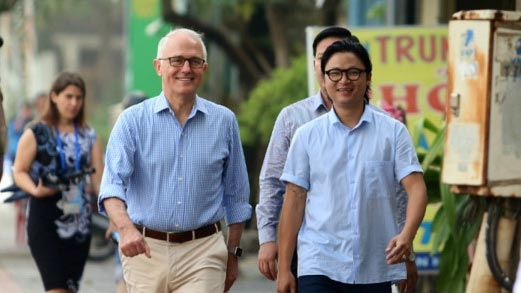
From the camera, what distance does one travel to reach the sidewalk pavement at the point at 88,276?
604 inches

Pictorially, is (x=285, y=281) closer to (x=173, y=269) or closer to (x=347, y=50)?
(x=173, y=269)

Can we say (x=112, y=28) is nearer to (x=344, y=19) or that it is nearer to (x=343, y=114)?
(x=344, y=19)

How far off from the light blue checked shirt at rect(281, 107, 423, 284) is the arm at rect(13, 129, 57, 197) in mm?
3942

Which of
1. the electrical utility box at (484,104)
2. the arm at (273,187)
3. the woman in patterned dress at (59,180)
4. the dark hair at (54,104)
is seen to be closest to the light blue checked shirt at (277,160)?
the arm at (273,187)

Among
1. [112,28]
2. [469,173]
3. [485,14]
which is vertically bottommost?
[112,28]

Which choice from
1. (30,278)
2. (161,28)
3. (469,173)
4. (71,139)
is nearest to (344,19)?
(161,28)

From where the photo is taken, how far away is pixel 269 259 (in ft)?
26.1

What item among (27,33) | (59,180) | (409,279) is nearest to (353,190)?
(409,279)

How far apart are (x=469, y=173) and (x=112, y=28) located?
7480 cm

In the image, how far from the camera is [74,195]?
11.2 m

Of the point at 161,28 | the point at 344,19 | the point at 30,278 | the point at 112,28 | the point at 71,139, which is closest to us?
the point at 71,139

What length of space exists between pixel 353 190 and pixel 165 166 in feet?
3.32

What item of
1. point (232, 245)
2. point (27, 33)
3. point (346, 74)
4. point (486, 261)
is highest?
point (346, 74)

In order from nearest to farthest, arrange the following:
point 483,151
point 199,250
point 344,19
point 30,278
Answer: point 199,250
point 483,151
point 30,278
point 344,19
